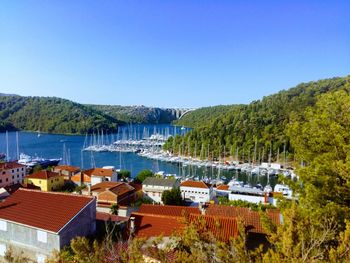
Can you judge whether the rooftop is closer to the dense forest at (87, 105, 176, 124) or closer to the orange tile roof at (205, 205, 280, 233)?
the orange tile roof at (205, 205, 280, 233)

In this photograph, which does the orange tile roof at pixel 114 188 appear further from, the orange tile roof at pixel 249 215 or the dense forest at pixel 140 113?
the dense forest at pixel 140 113

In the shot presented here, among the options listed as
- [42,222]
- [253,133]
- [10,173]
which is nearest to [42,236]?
[42,222]

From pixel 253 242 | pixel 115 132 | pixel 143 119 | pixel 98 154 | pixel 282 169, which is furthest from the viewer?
pixel 143 119

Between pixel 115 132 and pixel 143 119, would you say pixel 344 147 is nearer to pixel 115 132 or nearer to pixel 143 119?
pixel 115 132

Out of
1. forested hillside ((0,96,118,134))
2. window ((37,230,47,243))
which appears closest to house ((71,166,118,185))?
window ((37,230,47,243))

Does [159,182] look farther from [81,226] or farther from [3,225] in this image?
[3,225]

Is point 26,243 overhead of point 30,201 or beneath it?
beneath

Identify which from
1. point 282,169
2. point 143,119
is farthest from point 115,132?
point 282,169

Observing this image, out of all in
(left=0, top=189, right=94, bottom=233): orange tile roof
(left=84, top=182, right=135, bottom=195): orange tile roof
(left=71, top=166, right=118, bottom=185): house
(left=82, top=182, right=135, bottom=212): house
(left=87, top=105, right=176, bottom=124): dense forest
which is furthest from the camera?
(left=87, top=105, right=176, bottom=124): dense forest
